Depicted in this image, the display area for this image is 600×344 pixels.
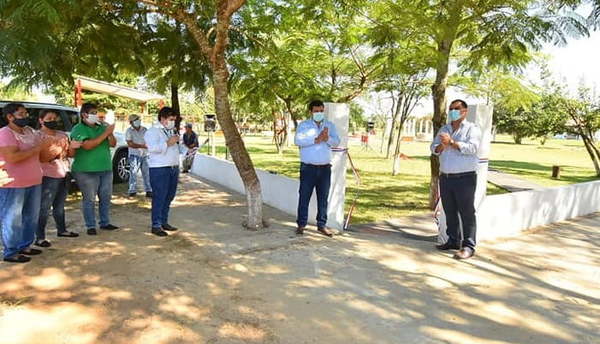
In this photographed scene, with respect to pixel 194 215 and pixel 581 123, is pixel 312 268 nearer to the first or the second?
pixel 194 215

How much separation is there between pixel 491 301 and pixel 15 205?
4.71 m

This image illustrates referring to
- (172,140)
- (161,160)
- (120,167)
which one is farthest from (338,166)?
(120,167)

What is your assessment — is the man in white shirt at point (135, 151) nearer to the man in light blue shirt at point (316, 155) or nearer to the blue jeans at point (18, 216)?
the blue jeans at point (18, 216)

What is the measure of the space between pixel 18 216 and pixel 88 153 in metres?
1.26

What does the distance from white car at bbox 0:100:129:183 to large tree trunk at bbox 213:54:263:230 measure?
2890 mm

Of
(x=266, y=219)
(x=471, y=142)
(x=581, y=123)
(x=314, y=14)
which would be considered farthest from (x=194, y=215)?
Answer: (x=581, y=123)

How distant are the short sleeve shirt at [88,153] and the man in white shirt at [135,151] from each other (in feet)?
8.37

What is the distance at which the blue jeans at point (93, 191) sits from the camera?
18.2ft

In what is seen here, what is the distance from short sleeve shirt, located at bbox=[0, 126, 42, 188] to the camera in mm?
4273

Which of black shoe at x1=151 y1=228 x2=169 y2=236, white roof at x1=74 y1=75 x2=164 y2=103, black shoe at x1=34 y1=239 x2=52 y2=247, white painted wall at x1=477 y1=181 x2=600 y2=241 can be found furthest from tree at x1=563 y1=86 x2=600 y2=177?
black shoe at x1=34 y1=239 x2=52 y2=247

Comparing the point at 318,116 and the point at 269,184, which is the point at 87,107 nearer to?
the point at 318,116

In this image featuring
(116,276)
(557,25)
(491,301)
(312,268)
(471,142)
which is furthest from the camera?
(557,25)

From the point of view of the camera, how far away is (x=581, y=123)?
54.0 feet

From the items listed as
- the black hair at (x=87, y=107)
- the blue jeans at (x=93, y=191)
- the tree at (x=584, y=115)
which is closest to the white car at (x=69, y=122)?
the black hair at (x=87, y=107)
